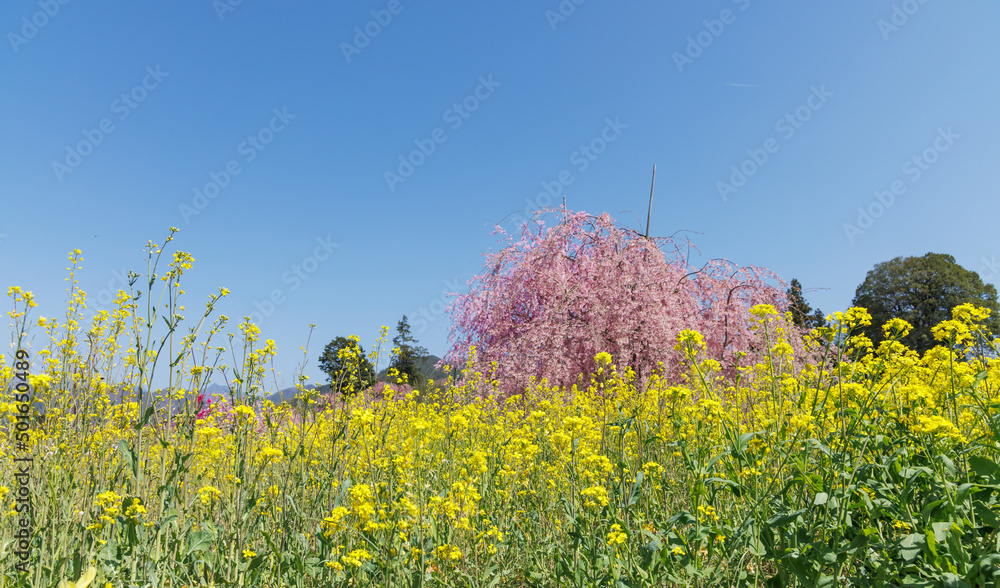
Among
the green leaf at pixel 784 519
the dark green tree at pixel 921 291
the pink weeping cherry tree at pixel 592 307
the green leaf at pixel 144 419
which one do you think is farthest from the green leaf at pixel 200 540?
the dark green tree at pixel 921 291

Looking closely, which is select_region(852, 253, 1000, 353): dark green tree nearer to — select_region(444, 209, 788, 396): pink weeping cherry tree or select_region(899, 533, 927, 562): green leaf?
select_region(444, 209, 788, 396): pink weeping cherry tree

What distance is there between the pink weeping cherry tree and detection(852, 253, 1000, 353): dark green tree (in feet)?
71.2

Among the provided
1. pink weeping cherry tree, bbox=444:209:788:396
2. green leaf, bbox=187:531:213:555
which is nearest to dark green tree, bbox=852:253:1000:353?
pink weeping cherry tree, bbox=444:209:788:396

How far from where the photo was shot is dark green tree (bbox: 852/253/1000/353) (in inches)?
1062

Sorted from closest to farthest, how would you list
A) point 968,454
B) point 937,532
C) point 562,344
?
point 937,532
point 968,454
point 562,344

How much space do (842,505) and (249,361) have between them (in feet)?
9.17

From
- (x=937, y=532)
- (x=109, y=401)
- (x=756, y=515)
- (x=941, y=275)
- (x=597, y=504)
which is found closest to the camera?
(x=937, y=532)

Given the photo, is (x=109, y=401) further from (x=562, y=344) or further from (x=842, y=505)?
(x=562, y=344)

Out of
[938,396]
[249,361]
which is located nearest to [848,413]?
[938,396]

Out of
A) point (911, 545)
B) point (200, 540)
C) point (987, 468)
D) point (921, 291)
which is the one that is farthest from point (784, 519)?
point (921, 291)

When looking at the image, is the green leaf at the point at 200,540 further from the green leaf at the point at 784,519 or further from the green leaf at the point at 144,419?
the green leaf at the point at 784,519

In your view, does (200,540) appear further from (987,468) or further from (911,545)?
(987,468)

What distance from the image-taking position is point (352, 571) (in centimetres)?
237

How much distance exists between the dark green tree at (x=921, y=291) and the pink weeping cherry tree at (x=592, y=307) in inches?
855
